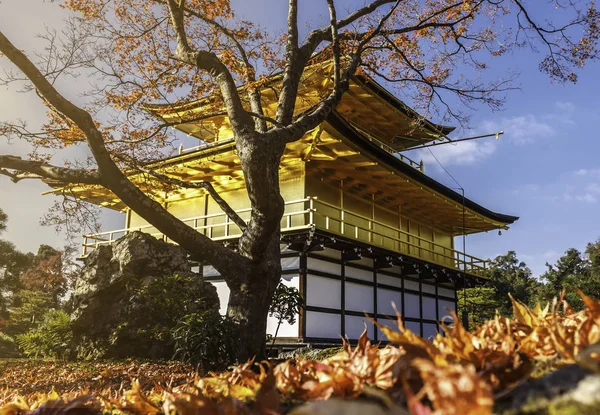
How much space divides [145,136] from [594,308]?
9304 mm

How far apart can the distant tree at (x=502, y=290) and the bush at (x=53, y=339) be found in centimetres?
2110

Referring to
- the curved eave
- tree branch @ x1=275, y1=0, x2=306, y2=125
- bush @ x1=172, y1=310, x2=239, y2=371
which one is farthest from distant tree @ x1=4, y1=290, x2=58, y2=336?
tree branch @ x1=275, y1=0, x2=306, y2=125

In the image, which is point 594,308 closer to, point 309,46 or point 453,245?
point 309,46

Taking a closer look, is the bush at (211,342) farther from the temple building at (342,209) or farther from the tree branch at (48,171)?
the temple building at (342,209)

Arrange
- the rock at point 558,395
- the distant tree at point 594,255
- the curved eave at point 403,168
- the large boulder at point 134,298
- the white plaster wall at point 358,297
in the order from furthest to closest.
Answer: the distant tree at point 594,255 < the white plaster wall at point 358,297 < the curved eave at point 403,168 < the large boulder at point 134,298 < the rock at point 558,395

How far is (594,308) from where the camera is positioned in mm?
1298

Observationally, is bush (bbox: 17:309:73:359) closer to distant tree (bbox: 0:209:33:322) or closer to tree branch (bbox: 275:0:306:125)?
tree branch (bbox: 275:0:306:125)

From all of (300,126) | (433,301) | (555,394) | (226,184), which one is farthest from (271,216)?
(433,301)

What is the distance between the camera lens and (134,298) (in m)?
10.9

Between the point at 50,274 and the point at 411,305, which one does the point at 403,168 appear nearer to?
the point at 411,305

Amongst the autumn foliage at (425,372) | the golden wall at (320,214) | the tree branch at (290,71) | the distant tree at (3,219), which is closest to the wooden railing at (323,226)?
the golden wall at (320,214)

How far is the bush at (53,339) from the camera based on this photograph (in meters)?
11.4

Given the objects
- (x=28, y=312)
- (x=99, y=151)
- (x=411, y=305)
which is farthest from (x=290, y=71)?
(x=28, y=312)

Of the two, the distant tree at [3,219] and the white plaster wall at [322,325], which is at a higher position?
the distant tree at [3,219]
